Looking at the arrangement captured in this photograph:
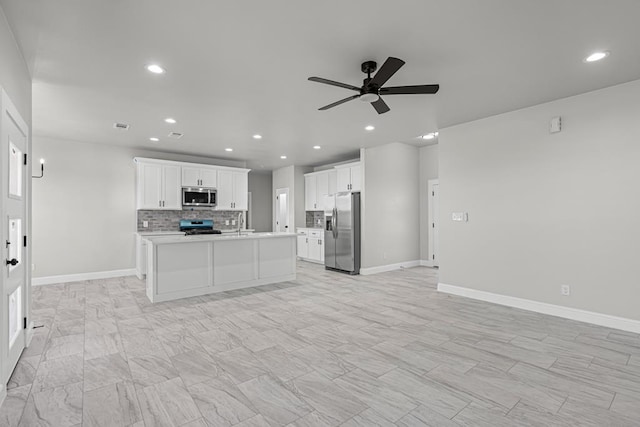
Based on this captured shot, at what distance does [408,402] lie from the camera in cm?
218

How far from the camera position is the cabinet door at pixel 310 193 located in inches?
343

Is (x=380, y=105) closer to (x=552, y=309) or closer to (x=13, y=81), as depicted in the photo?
(x=13, y=81)

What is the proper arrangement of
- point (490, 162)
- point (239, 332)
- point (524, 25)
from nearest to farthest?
1. point (524, 25)
2. point (239, 332)
3. point (490, 162)

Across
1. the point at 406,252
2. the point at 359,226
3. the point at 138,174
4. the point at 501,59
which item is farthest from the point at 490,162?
the point at 138,174

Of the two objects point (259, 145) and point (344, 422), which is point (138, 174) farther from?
point (344, 422)

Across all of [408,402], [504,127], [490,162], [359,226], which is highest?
[504,127]

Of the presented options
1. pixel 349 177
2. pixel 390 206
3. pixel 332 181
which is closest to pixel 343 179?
pixel 349 177

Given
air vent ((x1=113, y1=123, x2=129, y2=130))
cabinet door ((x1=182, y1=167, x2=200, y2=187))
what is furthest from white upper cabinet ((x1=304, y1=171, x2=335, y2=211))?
air vent ((x1=113, y1=123, x2=129, y2=130))

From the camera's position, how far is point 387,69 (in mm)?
2652

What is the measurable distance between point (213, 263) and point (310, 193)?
417 centimetres

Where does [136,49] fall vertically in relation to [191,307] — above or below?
above

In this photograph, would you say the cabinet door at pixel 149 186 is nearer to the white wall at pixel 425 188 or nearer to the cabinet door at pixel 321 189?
the cabinet door at pixel 321 189

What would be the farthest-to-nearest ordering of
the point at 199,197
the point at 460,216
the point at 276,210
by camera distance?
1. the point at 276,210
2. the point at 199,197
3. the point at 460,216

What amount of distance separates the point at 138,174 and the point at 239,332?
473 centimetres
